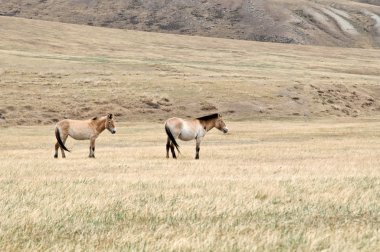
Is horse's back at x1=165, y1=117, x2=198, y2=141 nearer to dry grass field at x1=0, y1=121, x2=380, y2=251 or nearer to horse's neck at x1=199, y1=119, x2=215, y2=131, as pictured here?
horse's neck at x1=199, y1=119, x2=215, y2=131

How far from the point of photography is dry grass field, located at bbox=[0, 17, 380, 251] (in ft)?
28.7

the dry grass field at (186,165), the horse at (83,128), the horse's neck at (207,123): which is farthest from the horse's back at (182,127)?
the horse at (83,128)

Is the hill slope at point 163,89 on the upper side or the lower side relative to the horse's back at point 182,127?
lower

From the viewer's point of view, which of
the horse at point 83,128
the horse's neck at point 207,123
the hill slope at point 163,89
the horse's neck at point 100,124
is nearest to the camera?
the horse at point 83,128

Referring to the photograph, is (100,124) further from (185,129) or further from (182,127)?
(185,129)

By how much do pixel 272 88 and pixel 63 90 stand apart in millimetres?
24359

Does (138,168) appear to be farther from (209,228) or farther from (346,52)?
(346,52)

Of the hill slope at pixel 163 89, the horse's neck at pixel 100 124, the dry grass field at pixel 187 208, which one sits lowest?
the hill slope at pixel 163 89

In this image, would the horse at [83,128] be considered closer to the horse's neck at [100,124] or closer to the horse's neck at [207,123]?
the horse's neck at [100,124]

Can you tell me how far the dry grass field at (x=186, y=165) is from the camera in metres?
8.75

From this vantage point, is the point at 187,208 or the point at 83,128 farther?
the point at 83,128

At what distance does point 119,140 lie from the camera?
4072cm

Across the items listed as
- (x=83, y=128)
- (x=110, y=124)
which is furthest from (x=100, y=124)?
(x=83, y=128)

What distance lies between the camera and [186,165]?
73.2 ft
